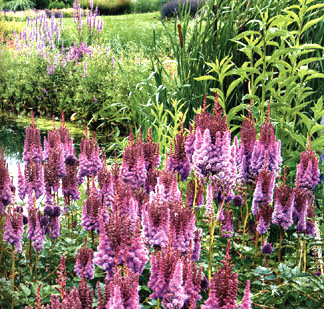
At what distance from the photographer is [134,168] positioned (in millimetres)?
2758

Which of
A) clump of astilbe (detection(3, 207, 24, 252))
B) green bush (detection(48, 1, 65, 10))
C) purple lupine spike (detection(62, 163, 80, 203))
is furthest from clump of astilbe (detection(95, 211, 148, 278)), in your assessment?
green bush (detection(48, 1, 65, 10))

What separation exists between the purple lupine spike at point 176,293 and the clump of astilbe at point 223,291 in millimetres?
77

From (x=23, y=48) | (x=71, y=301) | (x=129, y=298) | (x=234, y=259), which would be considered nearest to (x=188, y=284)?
(x=129, y=298)

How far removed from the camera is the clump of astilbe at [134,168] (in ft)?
9.01

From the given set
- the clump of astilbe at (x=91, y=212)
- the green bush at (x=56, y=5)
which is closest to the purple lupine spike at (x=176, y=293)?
the clump of astilbe at (x=91, y=212)

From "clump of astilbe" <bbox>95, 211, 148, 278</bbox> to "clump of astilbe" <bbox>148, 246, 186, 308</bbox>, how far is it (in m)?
0.09

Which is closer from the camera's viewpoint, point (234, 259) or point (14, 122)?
point (234, 259)

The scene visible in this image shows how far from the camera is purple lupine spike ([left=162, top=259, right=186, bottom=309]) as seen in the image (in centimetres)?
156

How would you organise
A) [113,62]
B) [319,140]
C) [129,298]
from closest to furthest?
[129,298] → [319,140] → [113,62]

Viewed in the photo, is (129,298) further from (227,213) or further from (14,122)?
(14,122)

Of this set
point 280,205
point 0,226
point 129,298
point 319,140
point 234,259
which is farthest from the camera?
point 319,140

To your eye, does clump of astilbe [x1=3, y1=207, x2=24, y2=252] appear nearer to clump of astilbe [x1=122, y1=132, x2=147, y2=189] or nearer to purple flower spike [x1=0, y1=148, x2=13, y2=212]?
purple flower spike [x1=0, y1=148, x2=13, y2=212]

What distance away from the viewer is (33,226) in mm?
2510

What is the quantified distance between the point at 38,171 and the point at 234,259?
3.88 ft
